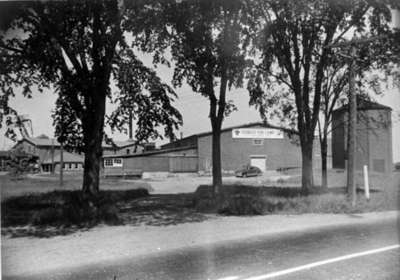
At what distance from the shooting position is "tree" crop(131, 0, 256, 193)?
10777mm

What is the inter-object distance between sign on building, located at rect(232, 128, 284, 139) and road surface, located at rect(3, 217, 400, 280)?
46.2 metres

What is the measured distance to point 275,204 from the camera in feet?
44.8

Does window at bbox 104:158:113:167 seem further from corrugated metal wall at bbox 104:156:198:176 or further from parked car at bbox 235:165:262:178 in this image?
parked car at bbox 235:165:262:178

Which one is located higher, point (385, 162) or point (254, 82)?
point (254, 82)

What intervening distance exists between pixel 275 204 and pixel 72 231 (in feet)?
22.9

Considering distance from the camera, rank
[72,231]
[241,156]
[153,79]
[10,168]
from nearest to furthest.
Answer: [72,231] < [153,79] < [10,168] < [241,156]

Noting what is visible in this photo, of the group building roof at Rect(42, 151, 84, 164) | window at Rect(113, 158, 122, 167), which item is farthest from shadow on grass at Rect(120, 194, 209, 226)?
building roof at Rect(42, 151, 84, 164)

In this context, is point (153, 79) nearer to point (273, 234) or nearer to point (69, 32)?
point (69, 32)

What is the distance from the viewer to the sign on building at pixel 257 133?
54.7 metres

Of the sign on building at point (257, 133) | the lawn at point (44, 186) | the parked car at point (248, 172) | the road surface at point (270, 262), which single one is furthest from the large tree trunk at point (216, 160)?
the sign on building at point (257, 133)

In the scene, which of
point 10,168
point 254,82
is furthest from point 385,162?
point 10,168

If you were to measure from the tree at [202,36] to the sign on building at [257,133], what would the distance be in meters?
40.1

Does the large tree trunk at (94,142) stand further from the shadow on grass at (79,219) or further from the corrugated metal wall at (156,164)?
the corrugated metal wall at (156,164)

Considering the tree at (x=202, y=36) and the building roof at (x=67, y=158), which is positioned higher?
the tree at (x=202, y=36)
